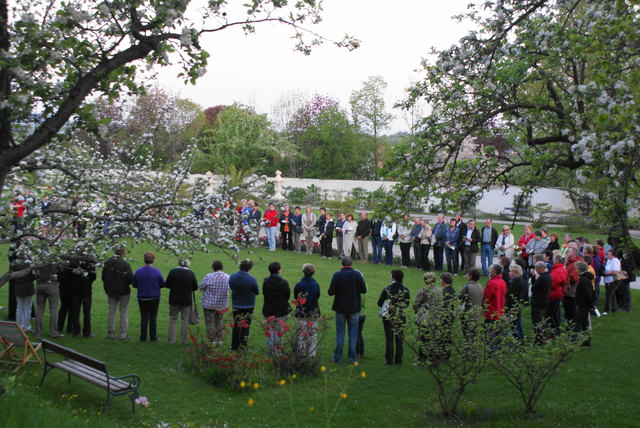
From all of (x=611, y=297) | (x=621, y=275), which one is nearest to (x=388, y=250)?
(x=611, y=297)

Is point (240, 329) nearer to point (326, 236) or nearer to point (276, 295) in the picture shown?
point (276, 295)

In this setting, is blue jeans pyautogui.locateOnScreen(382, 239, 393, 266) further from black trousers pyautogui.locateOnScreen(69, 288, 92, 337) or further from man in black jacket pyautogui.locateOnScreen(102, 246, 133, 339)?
black trousers pyautogui.locateOnScreen(69, 288, 92, 337)

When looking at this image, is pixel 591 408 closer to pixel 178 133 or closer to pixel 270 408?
pixel 270 408

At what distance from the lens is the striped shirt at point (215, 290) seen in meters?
10.6

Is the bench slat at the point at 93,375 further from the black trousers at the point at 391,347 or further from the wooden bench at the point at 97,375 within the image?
the black trousers at the point at 391,347

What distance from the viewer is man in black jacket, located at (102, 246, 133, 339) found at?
10969 mm

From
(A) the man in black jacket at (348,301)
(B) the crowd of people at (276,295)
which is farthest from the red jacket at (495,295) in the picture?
(A) the man in black jacket at (348,301)

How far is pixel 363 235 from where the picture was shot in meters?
21.1

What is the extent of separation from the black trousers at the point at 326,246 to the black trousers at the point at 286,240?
5.89 feet

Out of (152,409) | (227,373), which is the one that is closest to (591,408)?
(227,373)

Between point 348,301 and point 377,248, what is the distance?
11.3 m

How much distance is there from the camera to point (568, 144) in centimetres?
1026

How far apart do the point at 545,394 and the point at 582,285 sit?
3.38 m

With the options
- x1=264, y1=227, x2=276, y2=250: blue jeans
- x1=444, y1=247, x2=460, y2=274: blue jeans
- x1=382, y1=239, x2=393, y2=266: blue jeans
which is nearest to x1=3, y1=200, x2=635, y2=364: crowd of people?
x1=444, y1=247, x2=460, y2=274: blue jeans
